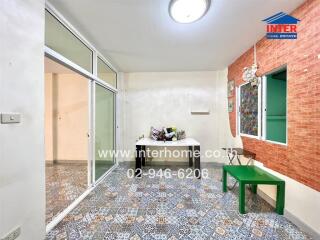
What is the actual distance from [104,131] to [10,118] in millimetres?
2488

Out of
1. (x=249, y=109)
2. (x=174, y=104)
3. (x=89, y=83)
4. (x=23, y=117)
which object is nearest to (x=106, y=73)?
(x=89, y=83)

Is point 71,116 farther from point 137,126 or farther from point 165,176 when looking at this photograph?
point 165,176

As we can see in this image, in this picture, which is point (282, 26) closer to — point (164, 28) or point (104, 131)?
point (164, 28)

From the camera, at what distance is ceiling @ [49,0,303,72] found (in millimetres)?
1961

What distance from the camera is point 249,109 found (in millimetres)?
3330

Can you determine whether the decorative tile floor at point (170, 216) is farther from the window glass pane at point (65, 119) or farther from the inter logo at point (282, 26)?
the inter logo at point (282, 26)

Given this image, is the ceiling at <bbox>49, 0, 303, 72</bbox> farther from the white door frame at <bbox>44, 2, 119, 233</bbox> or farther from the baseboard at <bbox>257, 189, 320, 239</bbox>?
the baseboard at <bbox>257, 189, 320, 239</bbox>

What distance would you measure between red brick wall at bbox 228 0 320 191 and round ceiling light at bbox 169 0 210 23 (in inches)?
44.8

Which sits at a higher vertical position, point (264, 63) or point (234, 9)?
point (234, 9)

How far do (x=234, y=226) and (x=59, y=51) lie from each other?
3060mm

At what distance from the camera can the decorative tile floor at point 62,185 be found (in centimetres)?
240

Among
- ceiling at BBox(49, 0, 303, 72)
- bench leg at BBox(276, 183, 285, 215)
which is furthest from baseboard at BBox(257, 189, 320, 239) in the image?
ceiling at BBox(49, 0, 303, 72)

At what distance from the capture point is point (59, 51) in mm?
2115

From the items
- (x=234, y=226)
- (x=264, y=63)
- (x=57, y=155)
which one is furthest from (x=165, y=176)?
(x=57, y=155)
